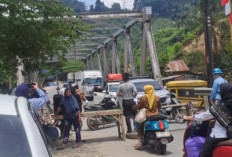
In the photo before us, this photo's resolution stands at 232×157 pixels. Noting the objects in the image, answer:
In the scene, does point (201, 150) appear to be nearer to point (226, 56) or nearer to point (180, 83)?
point (180, 83)

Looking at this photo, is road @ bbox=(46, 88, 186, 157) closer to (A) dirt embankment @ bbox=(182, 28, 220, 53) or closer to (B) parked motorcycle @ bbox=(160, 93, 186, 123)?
(B) parked motorcycle @ bbox=(160, 93, 186, 123)

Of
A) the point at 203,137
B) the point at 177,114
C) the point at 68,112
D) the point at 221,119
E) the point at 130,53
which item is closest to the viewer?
the point at 221,119

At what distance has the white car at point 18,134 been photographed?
2984mm

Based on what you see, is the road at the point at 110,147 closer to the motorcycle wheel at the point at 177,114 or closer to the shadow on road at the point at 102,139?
the shadow on road at the point at 102,139

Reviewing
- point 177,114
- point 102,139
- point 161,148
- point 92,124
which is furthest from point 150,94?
point 92,124

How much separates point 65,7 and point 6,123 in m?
8.45

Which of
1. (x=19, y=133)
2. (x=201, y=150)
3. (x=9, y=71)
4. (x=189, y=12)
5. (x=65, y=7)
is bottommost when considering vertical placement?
(x=201, y=150)

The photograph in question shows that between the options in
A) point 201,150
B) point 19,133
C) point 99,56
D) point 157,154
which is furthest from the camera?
point 99,56

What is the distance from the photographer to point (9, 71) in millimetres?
11711

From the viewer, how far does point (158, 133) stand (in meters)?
9.46

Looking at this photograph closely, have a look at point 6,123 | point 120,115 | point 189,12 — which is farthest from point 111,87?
point 189,12

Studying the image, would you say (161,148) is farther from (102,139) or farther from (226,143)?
(226,143)

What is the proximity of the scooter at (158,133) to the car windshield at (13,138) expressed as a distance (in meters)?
6.44

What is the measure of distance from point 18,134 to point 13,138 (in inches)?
1.8
